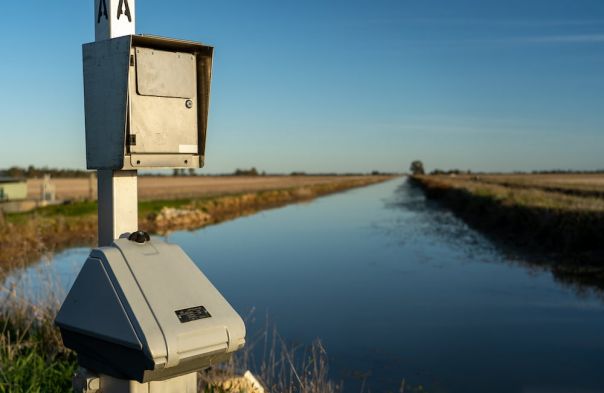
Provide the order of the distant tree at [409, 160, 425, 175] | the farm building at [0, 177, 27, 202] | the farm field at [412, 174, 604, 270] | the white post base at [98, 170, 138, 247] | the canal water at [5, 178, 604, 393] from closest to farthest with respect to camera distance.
Answer: the white post base at [98, 170, 138, 247]
the canal water at [5, 178, 604, 393]
the farm field at [412, 174, 604, 270]
the farm building at [0, 177, 27, 202]
the distant tree at [409, 160, 425, 175]

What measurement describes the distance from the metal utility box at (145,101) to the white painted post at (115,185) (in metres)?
0.12

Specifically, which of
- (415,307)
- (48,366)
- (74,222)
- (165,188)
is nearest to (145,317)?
(48,366)

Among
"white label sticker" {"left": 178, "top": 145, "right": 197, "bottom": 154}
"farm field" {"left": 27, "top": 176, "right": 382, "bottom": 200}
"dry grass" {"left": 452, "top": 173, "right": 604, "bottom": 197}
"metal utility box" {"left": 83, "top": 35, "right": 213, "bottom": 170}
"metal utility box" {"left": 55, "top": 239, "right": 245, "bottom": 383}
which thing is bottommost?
"farm field" {"left": 27, "top": 176, "right": 382, "bottom": 200}

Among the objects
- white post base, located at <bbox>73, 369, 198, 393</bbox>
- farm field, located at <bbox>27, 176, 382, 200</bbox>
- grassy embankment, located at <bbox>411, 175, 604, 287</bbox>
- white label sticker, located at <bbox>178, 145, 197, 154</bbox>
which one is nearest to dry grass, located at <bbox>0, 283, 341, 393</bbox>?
white post base, located at <bbox>73, 369, 198, 393</bbox>

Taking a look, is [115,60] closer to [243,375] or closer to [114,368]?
[114,368]

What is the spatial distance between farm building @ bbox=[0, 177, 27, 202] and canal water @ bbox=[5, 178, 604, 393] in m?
8.22

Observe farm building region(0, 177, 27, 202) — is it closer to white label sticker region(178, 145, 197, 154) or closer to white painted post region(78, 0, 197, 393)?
white painted post region(78, 0, 197, 393)

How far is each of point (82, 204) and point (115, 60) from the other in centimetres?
1936

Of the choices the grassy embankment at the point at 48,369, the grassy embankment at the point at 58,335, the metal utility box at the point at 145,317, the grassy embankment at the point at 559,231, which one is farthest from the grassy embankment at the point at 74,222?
the grassy embankment at the point at 559,231

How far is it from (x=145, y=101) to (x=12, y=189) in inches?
844

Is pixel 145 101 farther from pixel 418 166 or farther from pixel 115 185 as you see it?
pixel 418 166

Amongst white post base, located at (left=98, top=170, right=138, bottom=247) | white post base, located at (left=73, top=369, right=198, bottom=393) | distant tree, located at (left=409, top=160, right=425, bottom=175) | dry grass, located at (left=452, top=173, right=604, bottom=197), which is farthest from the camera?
distant tree, located at (left=409, top=160, right=425, bottom=175)

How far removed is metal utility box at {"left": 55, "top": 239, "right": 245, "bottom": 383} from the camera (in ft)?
7.14

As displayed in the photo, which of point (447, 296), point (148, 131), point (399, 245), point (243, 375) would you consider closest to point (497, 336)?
point (447, 296)
